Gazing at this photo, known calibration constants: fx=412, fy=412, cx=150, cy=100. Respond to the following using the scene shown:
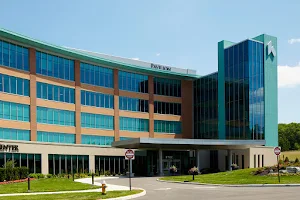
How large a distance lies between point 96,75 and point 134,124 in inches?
389

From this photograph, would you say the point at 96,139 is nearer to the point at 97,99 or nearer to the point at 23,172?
the point at 97,99

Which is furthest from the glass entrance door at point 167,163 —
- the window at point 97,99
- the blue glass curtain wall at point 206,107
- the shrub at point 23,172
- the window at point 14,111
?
the shrub at point 23,172

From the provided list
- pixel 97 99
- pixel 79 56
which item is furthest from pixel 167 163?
pixel 79 56

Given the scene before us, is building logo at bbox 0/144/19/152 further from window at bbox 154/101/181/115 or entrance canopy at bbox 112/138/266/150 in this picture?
window at bbox 154/101/181/115

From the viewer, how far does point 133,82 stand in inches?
2464

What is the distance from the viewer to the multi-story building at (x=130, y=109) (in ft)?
Result: 156

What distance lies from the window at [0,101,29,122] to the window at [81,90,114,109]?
31.5 ft

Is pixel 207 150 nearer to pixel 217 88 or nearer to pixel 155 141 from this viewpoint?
pixel 217 88

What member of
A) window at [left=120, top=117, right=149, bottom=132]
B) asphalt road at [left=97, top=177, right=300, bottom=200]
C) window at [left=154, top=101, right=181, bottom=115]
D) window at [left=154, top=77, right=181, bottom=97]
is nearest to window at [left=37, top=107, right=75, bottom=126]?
window at [left=120, top=117, right=149, bottom=132]

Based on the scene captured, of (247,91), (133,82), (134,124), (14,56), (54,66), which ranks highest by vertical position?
(14,56)

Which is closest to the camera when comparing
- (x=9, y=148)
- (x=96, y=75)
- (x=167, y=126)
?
(x=9, y=148)

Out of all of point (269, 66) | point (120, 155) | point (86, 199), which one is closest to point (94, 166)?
point (120, 155)

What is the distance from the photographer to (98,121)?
5769 centimetres

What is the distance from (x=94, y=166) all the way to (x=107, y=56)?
608 inches
